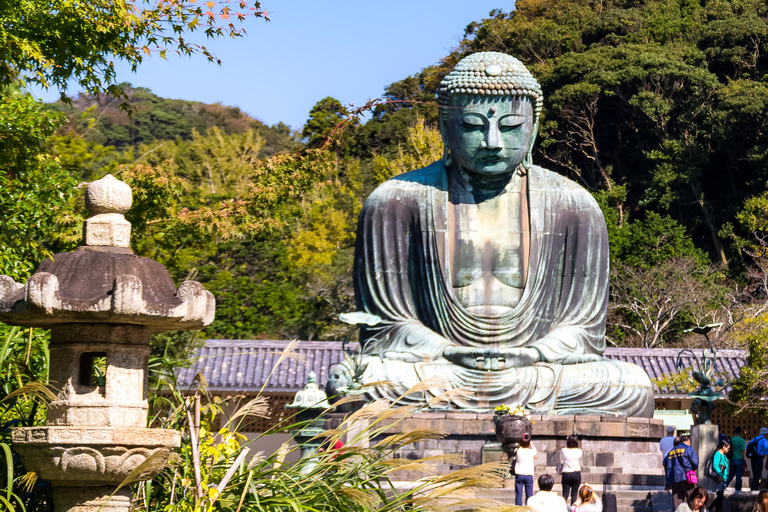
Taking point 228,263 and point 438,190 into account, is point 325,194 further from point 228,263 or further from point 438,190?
point 438,190

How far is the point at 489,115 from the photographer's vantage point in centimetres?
1330

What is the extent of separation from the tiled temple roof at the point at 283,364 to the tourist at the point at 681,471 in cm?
1316

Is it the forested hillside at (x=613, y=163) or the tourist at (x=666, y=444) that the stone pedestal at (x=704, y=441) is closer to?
the tourist at (x=666, y=444)

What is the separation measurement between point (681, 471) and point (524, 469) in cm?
162

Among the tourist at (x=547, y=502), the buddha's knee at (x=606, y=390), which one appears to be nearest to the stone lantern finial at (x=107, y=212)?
the tourist at (x=547, y=502)

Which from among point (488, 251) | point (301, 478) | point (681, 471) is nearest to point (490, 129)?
point (488, 251)

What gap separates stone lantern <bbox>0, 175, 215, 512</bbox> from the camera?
17.5 ft

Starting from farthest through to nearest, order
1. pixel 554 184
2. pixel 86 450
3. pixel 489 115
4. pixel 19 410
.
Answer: pixel 554 184 < pixel 489 115 < pixel 19 410 < pixel 86 450

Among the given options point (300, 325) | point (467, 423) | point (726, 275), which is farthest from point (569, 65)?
point (467, 423)

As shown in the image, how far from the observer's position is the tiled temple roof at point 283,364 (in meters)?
23.4

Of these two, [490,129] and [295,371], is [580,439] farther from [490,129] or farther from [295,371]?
[295,371]

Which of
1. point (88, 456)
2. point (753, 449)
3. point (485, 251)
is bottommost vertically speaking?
point (753, 449)

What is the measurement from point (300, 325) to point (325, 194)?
282 inches

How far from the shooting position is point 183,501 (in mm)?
5535
